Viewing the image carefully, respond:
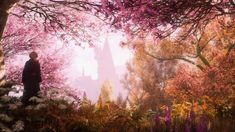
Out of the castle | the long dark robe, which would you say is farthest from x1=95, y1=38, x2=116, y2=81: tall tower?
the long dark robe

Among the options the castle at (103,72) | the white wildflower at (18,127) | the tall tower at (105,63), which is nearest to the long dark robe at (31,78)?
the white wildflower at (18,127)

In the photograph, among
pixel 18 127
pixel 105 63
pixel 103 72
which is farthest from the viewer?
pixel 105 63

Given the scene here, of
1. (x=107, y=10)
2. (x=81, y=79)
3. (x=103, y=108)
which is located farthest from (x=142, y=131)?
(x=81, y=79)

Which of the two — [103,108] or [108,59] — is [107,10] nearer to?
[103,108]

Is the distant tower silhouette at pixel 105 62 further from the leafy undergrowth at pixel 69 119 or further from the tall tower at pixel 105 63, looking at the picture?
the leafy undergrowth at pixel 69 119

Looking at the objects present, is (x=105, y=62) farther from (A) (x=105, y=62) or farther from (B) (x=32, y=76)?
(B) (x=32, y=76)

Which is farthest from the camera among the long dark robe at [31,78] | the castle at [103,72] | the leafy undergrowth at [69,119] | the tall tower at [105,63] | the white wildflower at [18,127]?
the tall tower at [105,63]

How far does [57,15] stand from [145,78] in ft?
79.3

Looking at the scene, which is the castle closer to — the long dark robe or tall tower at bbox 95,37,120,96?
tall tower at bbox 95,37,120,96

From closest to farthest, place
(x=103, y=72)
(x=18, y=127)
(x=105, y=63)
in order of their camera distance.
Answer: (x=18, y=127) → (x=103, y=72) → (x=105, y=63)

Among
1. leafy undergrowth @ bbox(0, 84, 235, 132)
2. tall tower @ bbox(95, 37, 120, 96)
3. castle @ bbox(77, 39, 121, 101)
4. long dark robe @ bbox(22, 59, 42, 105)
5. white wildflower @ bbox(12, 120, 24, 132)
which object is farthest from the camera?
tall tower @ bbox(95, 37, 120, 96)

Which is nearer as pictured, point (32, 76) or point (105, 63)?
point (32, 76)

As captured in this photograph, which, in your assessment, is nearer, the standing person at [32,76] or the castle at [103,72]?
the standing person at [32,76]

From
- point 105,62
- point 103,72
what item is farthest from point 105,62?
point 103,72
